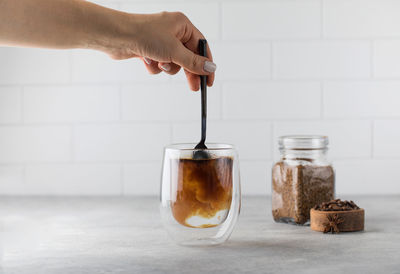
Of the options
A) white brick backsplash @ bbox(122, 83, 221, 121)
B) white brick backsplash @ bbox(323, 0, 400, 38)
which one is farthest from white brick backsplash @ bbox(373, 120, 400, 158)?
white brick backsplash @ bbox(122, 83, 221, 121)

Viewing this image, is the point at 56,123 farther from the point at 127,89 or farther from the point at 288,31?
the point at 288,31

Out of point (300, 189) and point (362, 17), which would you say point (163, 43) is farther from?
point (362, 17)

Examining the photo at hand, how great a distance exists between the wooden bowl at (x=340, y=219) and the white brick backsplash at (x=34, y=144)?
814 mm

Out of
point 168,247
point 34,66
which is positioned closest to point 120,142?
point 34,66

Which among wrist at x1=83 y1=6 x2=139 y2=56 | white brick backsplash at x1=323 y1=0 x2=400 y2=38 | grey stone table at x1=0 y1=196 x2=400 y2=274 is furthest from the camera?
white brick backsplash at x1=323 y1=0 x2=400 y2=38

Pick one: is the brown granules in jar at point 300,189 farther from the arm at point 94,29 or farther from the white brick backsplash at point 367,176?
the white brick backsplash at point 367,176

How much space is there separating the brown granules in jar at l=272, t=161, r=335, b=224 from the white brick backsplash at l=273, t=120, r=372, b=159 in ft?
1.41

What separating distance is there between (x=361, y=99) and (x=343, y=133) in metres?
0.11

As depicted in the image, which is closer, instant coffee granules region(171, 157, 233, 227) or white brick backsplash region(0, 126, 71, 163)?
instant coffee granules region(171, 157, 233, 227)

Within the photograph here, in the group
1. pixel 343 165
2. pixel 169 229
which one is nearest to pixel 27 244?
pixel 169 229

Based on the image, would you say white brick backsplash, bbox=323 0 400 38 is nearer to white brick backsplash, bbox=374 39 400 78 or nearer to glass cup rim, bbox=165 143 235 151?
white brick backsplash, bbox=374 39 400 78

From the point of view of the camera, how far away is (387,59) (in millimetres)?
1449

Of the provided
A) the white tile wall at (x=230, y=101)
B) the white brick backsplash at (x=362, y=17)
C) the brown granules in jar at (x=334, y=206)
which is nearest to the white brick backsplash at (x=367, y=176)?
the white tile wall at (x=230, y=101)

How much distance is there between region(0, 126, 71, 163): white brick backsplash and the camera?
58.9 inches
